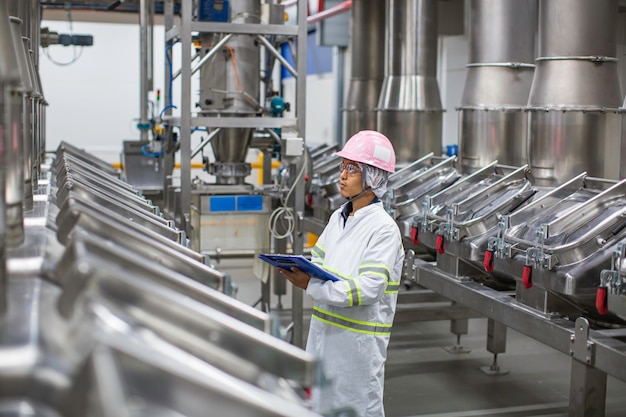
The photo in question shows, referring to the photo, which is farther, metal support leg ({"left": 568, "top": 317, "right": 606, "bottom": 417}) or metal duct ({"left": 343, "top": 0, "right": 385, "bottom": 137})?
metal duct ({"left": 343, "top": 0, "right": 385, "bottom": 137})

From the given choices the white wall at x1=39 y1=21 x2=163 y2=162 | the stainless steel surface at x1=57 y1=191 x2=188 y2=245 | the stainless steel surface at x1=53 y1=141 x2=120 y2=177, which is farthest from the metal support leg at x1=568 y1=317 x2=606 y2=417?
the white wall at x1=39 y1=21 x2=163 y2=162

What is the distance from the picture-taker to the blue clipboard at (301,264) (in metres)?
2.71

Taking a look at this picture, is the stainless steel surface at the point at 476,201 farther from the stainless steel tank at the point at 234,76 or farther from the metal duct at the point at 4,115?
the metal duct at the point at 4,115

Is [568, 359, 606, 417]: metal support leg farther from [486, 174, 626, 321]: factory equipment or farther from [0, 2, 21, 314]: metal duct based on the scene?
[0, 2, 21, 314]: metal duct

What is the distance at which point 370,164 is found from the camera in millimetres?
2904

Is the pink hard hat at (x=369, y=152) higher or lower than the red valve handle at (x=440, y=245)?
higher

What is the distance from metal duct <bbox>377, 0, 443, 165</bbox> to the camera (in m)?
5.75

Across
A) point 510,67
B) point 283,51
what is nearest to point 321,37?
point 283,51

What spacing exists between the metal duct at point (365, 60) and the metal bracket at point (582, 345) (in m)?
3.93

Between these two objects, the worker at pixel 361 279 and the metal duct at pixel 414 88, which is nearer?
the worker at pixel 361 279

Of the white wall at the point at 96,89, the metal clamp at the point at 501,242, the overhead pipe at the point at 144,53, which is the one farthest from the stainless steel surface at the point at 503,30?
the white wall at the point at 96,89

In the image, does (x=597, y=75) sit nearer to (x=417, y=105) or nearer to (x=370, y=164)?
(x=370, y=164)

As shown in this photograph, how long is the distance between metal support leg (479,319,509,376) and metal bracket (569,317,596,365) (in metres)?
1.80

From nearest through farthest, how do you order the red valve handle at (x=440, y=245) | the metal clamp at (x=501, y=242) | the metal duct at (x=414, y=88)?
the metal clamp at (x=501, y=242) < the red valve handle at (x=440, y=245) < the metal duct at (x=414, y=88)
